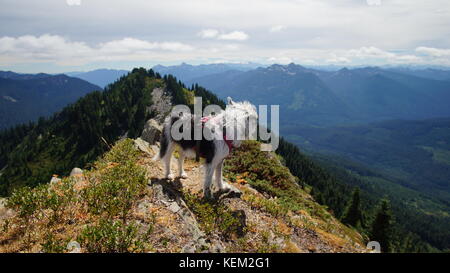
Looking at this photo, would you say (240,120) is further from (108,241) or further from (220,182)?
(108,241)

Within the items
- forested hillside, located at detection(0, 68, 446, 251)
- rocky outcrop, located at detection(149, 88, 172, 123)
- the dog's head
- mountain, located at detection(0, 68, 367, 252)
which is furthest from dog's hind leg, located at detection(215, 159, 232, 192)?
rocky outcrop, located at detection(149, 88, 172, 123)

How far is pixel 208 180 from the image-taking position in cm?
948

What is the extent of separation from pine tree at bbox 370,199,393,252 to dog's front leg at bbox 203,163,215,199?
107 ft

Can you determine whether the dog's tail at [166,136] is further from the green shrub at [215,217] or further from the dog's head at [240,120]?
the dog's head at [240,120]

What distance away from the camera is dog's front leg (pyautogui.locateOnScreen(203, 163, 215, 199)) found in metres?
9.16

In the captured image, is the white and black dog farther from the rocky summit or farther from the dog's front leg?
the rocky summit

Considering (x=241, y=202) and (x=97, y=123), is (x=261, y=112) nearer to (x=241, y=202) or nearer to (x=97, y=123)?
(x=241, y=202)

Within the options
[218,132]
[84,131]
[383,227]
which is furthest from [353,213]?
[84,131]

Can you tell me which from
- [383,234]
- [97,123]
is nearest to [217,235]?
[383,234]

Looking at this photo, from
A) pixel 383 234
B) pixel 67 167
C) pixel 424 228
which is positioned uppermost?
pixel 383 234

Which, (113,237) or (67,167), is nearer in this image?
(113,237)
